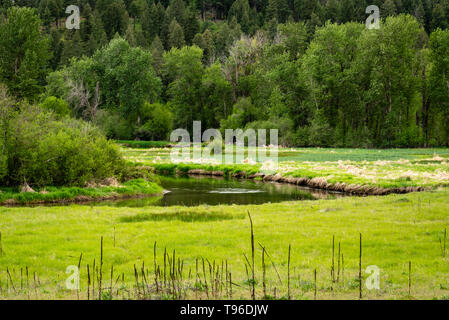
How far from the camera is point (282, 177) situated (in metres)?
51.5

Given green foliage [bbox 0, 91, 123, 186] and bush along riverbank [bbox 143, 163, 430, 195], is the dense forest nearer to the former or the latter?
bush along riverbank [bbox 143, 163, 430, 195]

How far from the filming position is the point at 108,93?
367 ft

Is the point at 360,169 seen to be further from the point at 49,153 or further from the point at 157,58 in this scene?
the point at 157,58

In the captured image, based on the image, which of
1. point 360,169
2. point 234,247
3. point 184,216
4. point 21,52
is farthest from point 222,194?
point 21,52

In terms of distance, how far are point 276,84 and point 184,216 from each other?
76492mm

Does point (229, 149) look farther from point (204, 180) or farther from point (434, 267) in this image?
point (434, 267)

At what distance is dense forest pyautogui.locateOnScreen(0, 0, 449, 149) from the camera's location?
280 ft

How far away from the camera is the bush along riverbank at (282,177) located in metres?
37.3

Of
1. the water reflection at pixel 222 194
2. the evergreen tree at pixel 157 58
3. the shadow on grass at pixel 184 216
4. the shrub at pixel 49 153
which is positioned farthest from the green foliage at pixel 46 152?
the evergreen tree at pixel 157 58

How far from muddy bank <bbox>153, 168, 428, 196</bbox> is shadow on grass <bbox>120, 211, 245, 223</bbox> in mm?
15644

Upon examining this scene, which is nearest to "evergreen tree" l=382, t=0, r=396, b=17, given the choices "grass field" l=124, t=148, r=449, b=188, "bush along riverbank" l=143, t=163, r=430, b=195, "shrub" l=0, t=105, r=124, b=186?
"grass field" l=124, t=148, r=449, b=188

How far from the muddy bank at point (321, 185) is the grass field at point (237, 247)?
6424 millimetres
